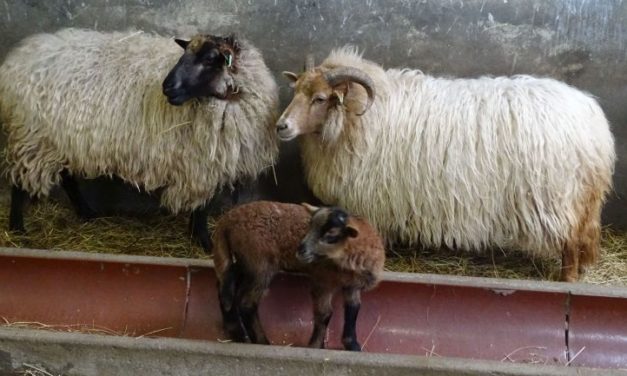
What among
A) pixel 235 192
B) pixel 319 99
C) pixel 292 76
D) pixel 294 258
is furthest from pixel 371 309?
pixel 292 76

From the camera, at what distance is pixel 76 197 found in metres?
5.71

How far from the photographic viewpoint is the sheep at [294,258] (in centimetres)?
358

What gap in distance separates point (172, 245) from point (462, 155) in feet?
7.14

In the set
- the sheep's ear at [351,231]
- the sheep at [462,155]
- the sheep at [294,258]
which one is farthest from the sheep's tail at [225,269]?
the sheep at [462,155]

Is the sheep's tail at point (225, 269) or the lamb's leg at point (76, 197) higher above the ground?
the sheep's tail at point (225, 269)

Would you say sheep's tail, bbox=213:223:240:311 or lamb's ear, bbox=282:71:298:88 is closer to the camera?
sheep's tail, bbox=213:223:240:311

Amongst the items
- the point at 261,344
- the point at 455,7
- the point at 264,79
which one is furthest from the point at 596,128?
the point at 261,344

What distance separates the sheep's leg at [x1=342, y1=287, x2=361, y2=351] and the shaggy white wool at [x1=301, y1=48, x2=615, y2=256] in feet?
3.72

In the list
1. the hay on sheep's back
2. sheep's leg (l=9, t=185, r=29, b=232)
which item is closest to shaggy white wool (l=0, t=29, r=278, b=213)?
sheep's leg (l=9, t=185, r=29, b=232)

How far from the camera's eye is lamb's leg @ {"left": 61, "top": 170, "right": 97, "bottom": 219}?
5652 mm

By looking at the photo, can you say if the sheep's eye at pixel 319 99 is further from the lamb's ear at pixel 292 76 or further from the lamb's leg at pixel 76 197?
the lamb's leg at pixel 76 197

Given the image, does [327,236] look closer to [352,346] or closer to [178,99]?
[352,346]

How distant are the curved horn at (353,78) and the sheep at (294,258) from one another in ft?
3.43

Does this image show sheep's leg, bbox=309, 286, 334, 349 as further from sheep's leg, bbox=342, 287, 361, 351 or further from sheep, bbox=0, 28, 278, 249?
sheep, bbox=0, 28, 278, 249
